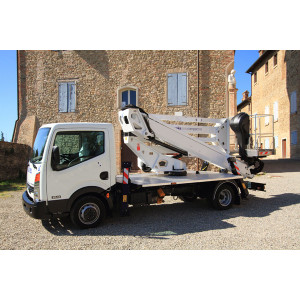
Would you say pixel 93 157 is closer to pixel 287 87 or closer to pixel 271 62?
pixel 287 87

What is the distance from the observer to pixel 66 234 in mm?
5121

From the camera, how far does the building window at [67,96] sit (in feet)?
47.4

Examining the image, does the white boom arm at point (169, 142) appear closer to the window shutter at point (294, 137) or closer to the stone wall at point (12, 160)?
the stone wall at point (12, 160)

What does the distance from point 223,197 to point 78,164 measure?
3921mm

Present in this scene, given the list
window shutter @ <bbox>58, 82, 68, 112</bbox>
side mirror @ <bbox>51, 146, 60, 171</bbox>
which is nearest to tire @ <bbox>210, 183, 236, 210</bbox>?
side mirror @ <bbox>51, 146, 60, 171</bbox>

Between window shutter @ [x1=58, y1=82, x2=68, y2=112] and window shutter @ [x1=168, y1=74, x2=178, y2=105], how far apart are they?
18.1 feet

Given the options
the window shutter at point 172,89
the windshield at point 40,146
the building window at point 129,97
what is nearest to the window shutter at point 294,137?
the window shutter at point 172,89

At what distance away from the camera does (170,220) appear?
6020 mm

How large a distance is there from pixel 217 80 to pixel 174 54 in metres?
2.59

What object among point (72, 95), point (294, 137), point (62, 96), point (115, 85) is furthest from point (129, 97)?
point (294, 137)

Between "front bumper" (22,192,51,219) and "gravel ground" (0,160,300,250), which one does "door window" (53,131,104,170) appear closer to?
"front bumper" (22,192,51,219)

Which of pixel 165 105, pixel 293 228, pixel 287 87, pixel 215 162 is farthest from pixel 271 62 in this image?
pixel 293 228

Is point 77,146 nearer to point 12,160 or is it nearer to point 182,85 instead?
point 12,160

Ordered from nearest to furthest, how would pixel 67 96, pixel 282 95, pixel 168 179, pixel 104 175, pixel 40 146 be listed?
pixel 40 146, pixel 104 175, pixel 168 179, pixel 67 96, pixel 282 95
